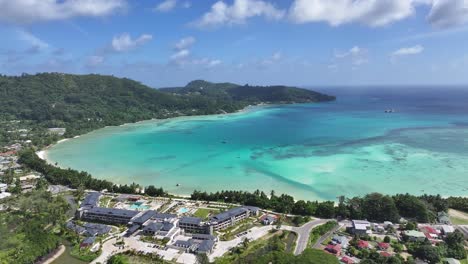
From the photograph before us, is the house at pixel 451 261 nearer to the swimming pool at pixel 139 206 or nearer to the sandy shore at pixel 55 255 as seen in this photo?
the swimming pool at pixel 139 206

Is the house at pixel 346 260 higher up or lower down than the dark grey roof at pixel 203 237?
lower down

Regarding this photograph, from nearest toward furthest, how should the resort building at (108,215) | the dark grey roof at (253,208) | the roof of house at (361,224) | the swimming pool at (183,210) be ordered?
the roof of house at (361,224), the resort building at (108,215), the dark grey roof at (253,208), the swimming pool at (183,210)

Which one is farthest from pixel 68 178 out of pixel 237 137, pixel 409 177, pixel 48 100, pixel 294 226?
pixel 48 100

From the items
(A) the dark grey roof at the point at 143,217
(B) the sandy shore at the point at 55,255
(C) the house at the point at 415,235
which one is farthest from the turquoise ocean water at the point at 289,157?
(B) the sandy shore at the point at 55,255

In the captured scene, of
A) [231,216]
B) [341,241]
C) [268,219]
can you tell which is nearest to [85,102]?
[231,216]

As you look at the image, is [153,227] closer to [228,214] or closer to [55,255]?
[228,214]

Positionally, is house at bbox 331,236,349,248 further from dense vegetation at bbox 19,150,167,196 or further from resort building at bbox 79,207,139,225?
dense vegetation at bbox 19,150,167,196

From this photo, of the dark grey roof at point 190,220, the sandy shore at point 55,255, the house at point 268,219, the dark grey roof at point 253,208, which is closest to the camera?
the sandy shore at point 55,255

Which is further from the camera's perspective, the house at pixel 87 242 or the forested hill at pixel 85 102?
the forested hill at pixel 85 102

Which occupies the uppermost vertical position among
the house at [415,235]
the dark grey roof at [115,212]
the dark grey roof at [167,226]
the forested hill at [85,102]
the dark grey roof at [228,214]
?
the forested hill at [85,102]
